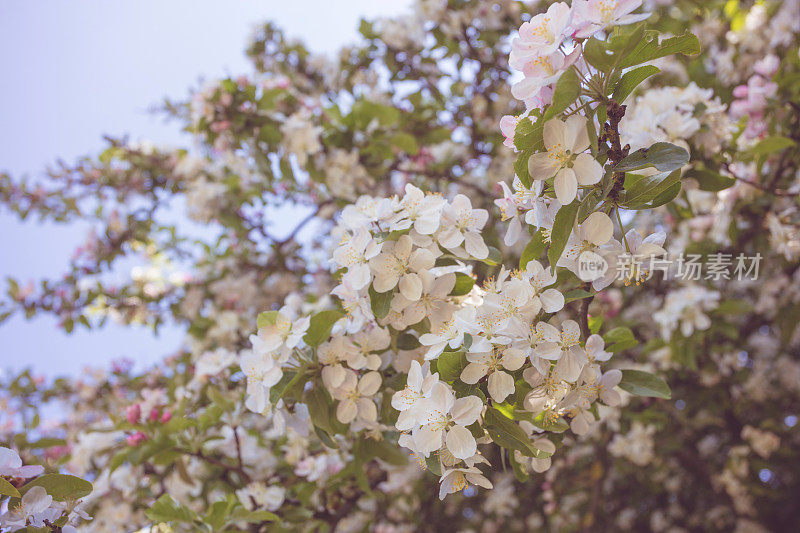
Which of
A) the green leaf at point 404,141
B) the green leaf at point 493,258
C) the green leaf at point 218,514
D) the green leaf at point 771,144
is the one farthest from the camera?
the green leaf at point 404,141

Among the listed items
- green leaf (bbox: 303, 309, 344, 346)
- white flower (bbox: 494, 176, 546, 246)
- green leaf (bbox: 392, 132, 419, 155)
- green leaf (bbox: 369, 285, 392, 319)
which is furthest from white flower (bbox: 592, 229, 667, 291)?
green leaf (bbox: 392, 132, 419, 155)

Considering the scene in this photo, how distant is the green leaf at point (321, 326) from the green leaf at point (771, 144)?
4.12ft

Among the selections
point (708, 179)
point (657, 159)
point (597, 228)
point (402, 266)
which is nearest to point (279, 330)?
point (402, 266)

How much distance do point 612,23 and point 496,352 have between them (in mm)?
483

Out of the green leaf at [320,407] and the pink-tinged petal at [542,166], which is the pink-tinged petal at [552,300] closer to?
the pink-tinged petal at [542,166]

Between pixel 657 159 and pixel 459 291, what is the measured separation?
385 mm

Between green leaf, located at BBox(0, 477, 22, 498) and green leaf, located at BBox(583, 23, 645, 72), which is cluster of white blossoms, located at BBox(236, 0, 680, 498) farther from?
green leaf, located at BBox(0, 477, 22, 498)

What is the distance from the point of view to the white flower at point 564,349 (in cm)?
81

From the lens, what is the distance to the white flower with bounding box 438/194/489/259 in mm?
953

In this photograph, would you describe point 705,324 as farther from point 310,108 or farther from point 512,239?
point 310,108

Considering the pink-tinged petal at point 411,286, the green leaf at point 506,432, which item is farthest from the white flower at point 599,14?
the green leaf at point 506,432

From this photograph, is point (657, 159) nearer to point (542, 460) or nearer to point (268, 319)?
point (542, 460)

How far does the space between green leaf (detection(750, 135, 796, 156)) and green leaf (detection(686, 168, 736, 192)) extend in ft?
0.78

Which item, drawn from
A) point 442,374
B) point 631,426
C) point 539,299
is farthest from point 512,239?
point 631,426
